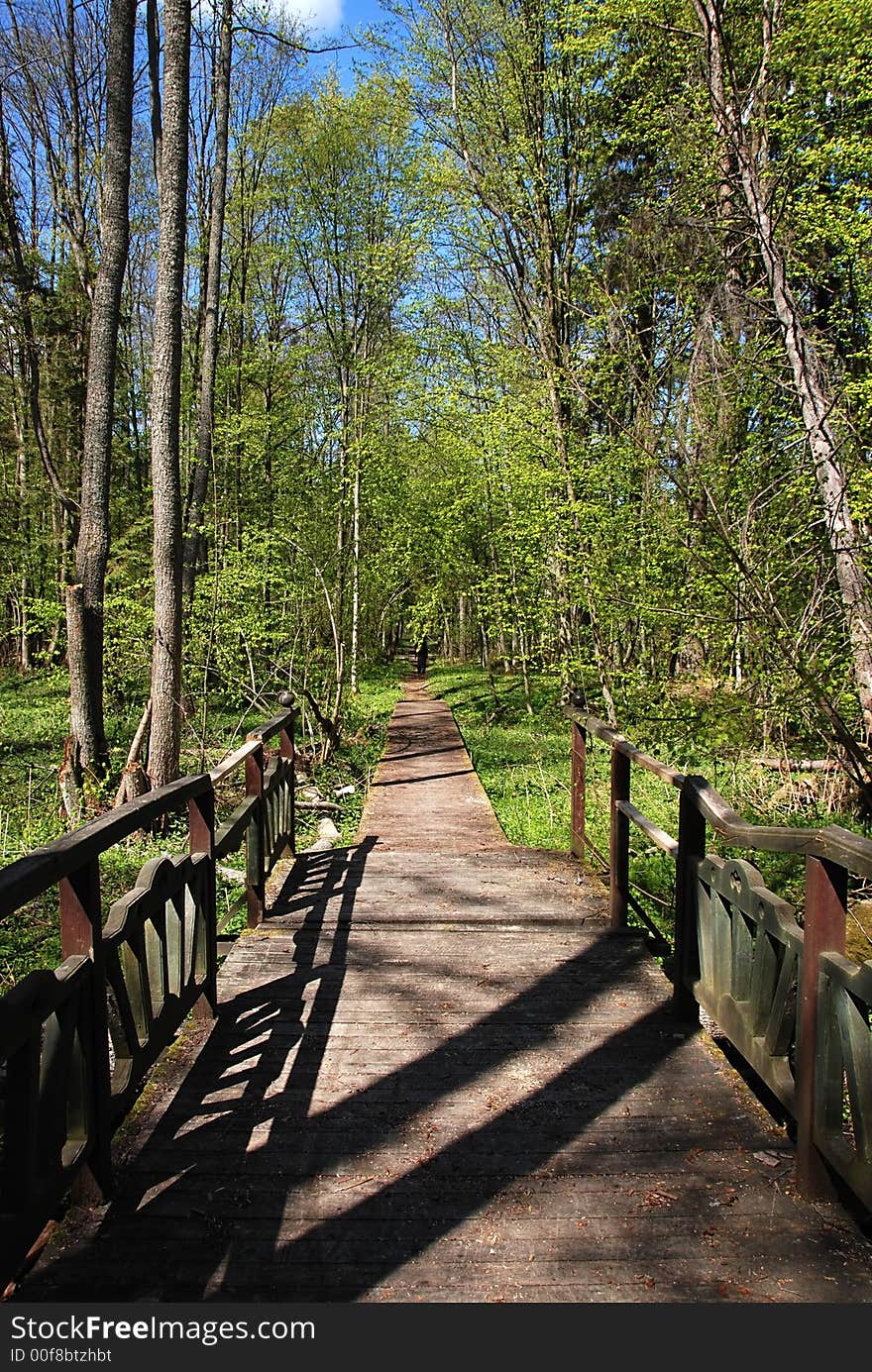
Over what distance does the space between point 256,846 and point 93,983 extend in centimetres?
264

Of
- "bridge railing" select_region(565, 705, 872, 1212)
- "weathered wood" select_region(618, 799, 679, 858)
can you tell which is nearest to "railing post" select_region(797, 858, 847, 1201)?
"bridge railing" select_region(565, 705, 872, 1212)

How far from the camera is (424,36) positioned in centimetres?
1310

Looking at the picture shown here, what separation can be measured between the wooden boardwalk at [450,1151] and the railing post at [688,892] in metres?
0.25

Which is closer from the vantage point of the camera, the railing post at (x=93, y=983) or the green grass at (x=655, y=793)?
the railing post at (x=93, y=983)

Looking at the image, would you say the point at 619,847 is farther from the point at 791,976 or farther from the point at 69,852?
the point at 69,852

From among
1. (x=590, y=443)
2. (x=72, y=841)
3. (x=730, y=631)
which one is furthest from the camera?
(x=590, y=443)

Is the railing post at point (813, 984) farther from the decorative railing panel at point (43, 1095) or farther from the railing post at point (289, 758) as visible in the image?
the railing post at point (289, 758)

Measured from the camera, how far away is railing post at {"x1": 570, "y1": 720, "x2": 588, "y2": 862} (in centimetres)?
626

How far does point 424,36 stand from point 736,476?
381 inches

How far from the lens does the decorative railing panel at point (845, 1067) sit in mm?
2127

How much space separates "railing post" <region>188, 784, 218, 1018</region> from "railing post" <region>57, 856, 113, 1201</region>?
46.0 inches

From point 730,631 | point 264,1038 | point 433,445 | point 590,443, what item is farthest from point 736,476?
point 433,445

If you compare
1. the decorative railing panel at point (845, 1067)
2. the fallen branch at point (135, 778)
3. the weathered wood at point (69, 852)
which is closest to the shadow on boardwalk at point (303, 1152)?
the decorative railing panel at point (845, 1067)

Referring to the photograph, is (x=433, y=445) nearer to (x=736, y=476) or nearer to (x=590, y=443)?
(x=590, y=443)
